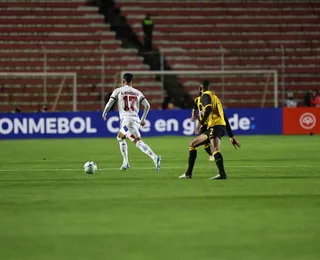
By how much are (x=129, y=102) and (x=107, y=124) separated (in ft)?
59.4

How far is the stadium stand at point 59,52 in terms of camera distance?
37062 millimetres

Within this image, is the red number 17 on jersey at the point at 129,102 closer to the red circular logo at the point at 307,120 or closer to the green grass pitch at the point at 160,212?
the green grass pitch at the point at 160,212

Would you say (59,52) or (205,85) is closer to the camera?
(205,85)

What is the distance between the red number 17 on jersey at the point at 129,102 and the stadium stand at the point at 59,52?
16988mm

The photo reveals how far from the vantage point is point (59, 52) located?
39.8 m

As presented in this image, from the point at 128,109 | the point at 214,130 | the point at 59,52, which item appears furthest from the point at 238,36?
the point at 214,130

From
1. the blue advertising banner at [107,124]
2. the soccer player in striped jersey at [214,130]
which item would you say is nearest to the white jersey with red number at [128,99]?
the soccer player in striped jersey at [214,130]

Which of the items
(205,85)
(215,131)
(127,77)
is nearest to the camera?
(205,85)

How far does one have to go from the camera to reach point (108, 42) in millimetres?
41938

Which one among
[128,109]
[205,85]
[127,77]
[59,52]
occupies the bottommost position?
[128,109]

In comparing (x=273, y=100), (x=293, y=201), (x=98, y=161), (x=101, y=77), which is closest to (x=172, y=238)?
(x=293, y=201)

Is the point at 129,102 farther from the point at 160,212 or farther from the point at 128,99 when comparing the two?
the point at 160,212

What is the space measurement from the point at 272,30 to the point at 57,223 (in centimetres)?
3440

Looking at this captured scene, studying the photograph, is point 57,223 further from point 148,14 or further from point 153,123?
point 148,14
